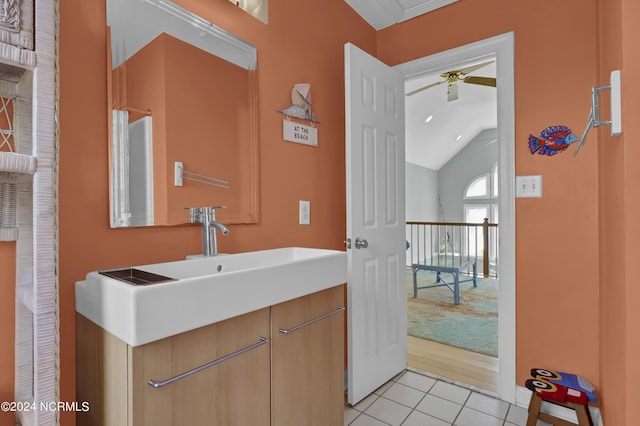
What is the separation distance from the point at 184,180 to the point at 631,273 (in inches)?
61.1

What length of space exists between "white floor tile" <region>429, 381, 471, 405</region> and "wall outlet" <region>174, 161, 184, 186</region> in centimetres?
191

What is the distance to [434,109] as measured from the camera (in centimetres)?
531

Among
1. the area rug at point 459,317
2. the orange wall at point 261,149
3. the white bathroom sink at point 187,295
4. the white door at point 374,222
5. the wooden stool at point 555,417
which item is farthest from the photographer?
the area rug at point 459,317

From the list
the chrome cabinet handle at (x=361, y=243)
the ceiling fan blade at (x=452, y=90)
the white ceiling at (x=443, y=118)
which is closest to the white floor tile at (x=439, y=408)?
the chrome cabinet handle at (x=361, y=243)

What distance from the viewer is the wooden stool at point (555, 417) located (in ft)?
5.06

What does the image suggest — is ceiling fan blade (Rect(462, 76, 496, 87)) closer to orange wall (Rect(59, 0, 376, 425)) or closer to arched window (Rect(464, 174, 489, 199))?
orange wall (Rect(59, 0, 376, 425))

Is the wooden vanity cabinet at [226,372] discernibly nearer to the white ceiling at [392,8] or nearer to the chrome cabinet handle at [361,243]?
the chrome cabinet handle at [361,243]

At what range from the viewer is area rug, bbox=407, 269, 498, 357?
9.45ft

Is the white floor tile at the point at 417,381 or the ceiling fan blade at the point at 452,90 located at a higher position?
the ceiling fan blade at the point at 452,90

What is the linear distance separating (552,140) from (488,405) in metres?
1.55

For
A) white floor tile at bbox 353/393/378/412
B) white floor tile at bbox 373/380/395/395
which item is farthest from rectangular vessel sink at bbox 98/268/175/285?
white floor tile at bbox 373/380/395/395

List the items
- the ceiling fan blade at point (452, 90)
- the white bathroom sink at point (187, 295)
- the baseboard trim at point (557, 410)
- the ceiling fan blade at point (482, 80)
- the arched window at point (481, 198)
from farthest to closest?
the arched window at point (481, 198)
the ceiling fan blade at point (452, 90)
the ceiling fan blade at point (482, 80)
the baseboard trim at point (557, 410)
the white bathroom sink at point (187, 295)

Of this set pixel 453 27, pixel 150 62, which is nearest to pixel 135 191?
pixel 150 62

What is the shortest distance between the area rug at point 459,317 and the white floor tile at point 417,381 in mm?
668
